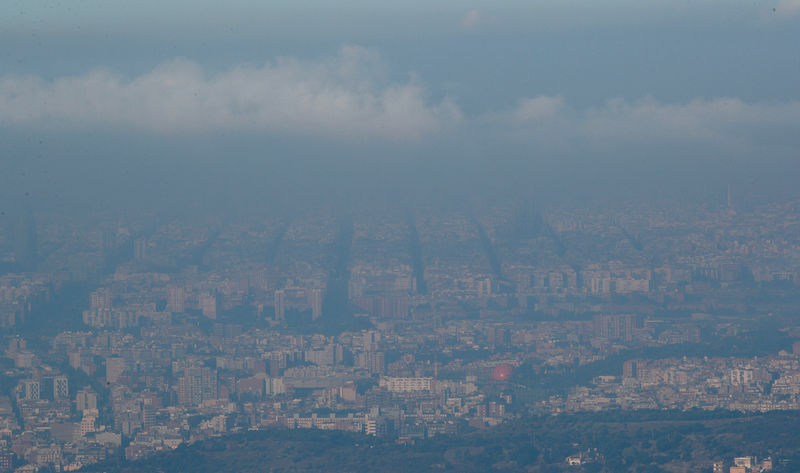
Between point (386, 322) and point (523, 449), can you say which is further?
point (386, 322)

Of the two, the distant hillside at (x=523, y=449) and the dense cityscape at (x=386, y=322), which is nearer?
the distant hillside at (x=523, y=449)

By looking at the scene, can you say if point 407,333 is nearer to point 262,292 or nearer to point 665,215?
point 262,292

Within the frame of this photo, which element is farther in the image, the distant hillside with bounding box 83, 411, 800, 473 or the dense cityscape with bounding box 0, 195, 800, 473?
the dense cityscape with bounding box 0, 195, 800, 473

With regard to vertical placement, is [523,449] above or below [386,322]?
below

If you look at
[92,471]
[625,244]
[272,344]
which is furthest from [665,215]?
[92,471]
